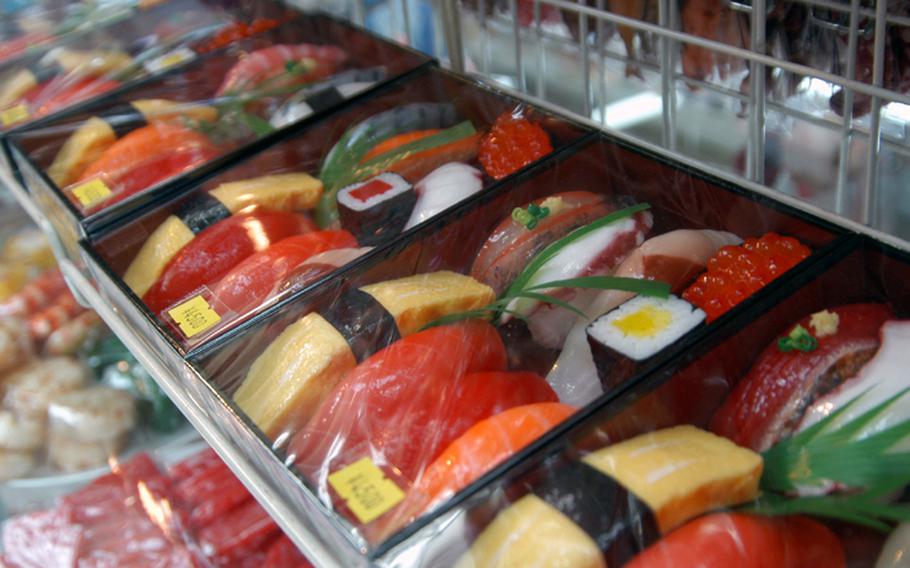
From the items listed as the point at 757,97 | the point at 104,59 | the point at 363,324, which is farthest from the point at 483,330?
the point at 104,59

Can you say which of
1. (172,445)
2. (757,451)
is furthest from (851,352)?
(172,445)

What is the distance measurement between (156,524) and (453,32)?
3.35 feet

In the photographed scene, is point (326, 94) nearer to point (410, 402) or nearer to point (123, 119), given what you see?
point (123, 119)

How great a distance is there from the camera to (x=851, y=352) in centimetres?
91

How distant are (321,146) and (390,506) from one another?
83 cm

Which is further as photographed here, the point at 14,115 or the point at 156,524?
the point at 14,115

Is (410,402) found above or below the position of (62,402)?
above

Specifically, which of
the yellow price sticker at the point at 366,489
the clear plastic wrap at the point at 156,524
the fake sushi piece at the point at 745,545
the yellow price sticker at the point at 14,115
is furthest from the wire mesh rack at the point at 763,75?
the clear plastic wrap at the point at 156,524

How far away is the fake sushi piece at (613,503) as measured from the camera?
2.59 feet

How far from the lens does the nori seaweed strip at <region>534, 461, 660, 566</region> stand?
2.59 ft

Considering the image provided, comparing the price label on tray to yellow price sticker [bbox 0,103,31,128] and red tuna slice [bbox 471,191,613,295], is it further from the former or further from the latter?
red tuna slice [bbox 471,191,613,295]

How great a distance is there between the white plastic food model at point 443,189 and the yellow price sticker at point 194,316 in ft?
0.94

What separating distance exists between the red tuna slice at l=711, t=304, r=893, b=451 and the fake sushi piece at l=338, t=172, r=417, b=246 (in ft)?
1.79

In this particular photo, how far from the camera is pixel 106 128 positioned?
66.2 inches
